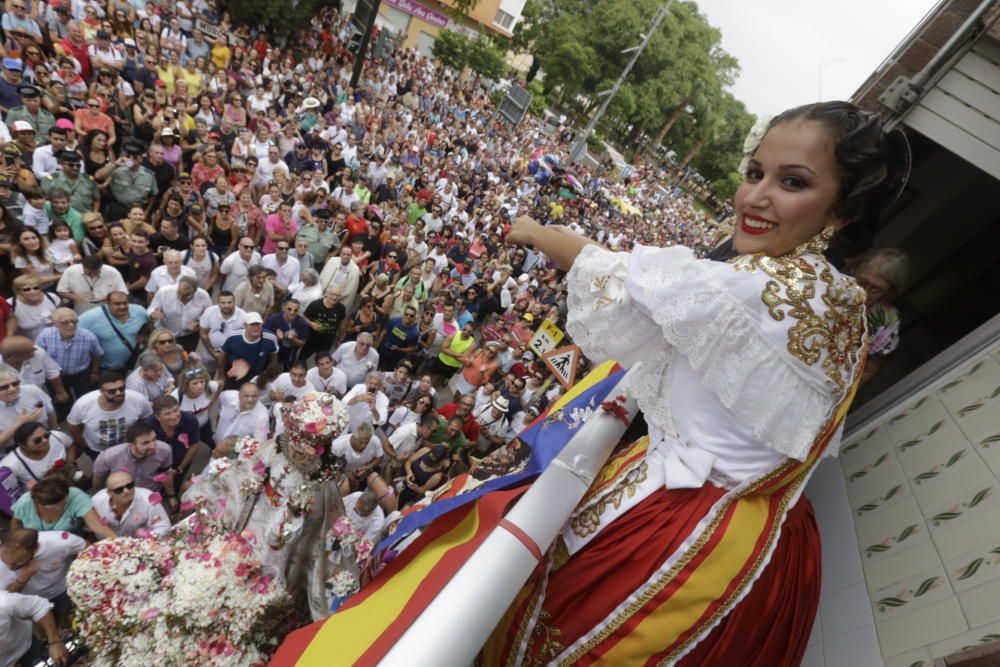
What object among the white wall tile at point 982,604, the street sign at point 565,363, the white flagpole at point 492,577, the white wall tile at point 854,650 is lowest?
the street sign at point 565,363

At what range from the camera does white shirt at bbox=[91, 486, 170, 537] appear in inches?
177

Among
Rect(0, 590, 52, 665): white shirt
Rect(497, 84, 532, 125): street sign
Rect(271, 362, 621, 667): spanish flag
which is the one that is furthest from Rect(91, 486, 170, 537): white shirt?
Rect(497, 84, 532, 125): street sign

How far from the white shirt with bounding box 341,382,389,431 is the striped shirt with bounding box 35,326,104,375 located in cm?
271

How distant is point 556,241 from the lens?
1893 millimetres

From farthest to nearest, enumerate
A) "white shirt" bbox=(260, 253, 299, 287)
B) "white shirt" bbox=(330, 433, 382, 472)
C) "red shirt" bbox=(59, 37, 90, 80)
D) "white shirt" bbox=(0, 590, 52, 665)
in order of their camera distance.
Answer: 1. "red shirt" bbox=(59, 37, 90, 80)
2. "white shirt" bbox=(260, 253, 299, 287)
3. "white shirt" bbox=(330, 433, 382, 472)
4. "white shirt" bbox=(0, 590, 52, 665)

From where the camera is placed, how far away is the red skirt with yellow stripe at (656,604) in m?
1.68

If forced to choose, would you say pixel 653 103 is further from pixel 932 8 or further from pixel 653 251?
pixel 653 251

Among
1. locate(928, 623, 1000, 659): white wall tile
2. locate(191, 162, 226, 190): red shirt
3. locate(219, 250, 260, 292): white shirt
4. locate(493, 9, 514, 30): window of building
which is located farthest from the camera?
locate(493, 9, 514, 30): window of building

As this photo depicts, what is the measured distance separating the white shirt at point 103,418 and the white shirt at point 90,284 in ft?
5.15

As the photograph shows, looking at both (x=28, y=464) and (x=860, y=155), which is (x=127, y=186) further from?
(x=860, y=155)

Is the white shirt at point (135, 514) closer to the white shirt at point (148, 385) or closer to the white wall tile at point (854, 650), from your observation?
the white shirt at point (148, 385)

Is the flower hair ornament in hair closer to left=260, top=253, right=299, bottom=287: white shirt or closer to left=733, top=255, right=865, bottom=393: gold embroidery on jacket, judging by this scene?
left=733, top=255, right=865, bottom=393: gold embroidery on jacket

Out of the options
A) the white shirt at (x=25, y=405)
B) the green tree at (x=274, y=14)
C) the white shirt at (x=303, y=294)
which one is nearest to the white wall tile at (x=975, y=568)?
the white shirt at (x=25, y=405)

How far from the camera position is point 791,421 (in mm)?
1641
